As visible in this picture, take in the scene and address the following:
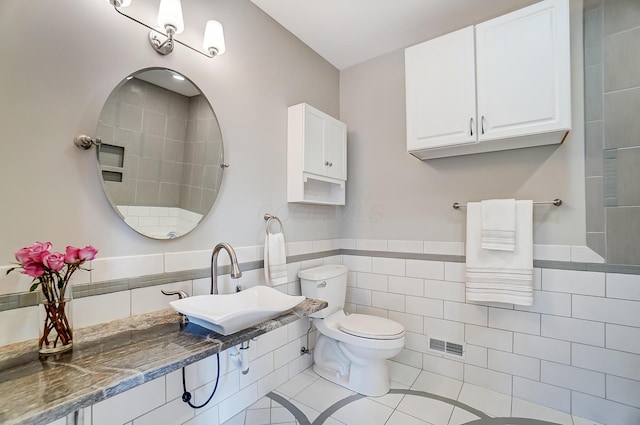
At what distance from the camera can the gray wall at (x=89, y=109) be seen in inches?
40.1

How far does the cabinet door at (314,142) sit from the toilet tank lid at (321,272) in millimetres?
736

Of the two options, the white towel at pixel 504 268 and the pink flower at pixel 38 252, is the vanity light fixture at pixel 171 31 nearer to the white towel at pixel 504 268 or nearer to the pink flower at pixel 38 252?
the pink flower at pixel 38 252

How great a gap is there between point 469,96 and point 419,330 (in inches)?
66.8

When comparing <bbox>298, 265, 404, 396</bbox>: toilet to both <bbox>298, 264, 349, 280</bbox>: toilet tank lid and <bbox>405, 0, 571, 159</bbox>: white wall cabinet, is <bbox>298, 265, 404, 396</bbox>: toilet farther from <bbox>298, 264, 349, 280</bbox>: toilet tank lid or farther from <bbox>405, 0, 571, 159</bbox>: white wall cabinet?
<bbox>405, 0, 571, 159</bbox>: white wall cabinet

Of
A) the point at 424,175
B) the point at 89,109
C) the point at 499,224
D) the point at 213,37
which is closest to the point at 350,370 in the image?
the point at 499,224

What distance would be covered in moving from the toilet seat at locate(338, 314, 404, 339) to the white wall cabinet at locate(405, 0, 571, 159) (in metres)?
1.23

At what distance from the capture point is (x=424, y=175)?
2.25 meters

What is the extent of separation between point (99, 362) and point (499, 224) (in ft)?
6.78

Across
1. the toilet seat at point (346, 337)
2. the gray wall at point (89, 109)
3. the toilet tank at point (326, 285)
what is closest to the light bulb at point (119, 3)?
the gray wall at point (89, 109)

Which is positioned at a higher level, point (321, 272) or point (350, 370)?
point (321, 272)

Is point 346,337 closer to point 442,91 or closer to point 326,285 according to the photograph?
point 326,285

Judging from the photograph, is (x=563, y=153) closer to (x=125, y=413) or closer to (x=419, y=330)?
(x=419, y=330)

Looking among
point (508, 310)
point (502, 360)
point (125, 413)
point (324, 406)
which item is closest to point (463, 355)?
point (502, 360)

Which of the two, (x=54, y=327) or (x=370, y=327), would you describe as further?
(x=370, y=327)
